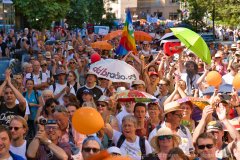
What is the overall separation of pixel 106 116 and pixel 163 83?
2.59 m

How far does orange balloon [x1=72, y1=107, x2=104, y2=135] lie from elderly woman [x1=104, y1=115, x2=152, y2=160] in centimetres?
47

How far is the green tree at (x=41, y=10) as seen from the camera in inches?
1217

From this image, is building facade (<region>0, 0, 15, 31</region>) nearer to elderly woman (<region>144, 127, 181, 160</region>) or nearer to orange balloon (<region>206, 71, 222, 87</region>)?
orange balloon (<region>206, 71, 222, 87</region>)

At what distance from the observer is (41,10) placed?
30.9 metres

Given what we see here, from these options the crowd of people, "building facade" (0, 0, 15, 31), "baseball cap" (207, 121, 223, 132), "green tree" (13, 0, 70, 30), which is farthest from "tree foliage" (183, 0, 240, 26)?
"baseball cap" (207, 121, 223, 132)


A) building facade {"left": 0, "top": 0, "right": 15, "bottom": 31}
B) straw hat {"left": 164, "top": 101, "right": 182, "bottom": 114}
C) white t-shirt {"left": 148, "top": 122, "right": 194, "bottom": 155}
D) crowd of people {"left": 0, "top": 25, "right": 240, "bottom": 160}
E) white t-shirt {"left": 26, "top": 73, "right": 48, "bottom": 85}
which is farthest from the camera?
building facade {"left": 0, "top": 0, "right": 15, "bottom": 31}

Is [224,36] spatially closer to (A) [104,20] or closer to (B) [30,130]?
(A) [104,20]

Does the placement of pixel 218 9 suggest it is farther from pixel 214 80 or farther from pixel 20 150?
pixel 20 150

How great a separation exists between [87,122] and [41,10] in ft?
80.2

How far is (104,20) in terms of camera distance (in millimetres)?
52281

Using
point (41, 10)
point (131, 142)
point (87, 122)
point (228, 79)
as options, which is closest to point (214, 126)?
point (131, 142)

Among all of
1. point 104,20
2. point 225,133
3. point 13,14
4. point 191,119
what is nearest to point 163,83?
point 191,119

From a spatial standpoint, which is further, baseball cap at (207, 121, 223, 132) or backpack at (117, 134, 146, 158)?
backpack at (117, 134, 146, 158)

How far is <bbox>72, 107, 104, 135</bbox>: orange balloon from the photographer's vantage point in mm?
6977
